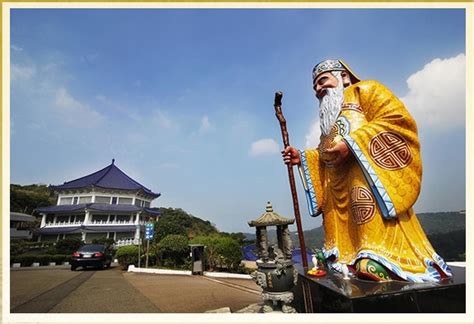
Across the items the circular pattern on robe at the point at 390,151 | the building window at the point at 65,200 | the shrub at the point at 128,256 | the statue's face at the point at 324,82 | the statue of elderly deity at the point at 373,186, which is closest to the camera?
the statue of elderly deity at the point at 373,186

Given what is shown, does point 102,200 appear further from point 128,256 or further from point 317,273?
point 317,273

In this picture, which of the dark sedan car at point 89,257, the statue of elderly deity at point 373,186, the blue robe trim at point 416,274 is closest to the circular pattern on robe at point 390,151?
the statue of elderly deity at point 373,186

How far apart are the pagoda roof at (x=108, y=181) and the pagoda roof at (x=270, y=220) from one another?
79.7 feet

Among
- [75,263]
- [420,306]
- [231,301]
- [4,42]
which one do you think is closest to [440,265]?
[420,306]

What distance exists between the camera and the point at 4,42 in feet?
15.1

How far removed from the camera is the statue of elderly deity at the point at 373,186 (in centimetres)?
343

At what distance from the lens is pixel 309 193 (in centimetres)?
488

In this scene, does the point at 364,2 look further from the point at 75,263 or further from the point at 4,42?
the point at 75,263

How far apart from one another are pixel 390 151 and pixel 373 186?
0.56m

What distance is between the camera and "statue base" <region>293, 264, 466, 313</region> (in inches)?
110

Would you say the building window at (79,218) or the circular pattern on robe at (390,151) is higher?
the building window at (79,218)

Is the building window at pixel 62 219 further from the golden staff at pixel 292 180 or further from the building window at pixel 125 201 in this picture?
the golden staff at pixel 292 180

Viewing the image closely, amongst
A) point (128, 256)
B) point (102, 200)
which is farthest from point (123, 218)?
point (128, 256)

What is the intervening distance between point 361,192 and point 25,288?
23.9 ft
